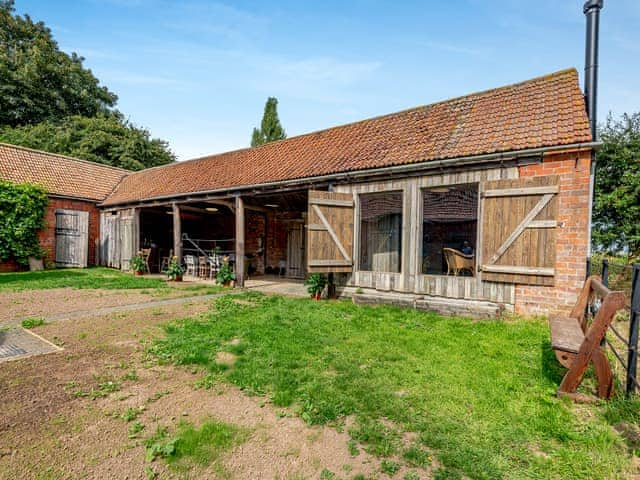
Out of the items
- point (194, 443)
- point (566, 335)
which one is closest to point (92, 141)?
point (194, 443)

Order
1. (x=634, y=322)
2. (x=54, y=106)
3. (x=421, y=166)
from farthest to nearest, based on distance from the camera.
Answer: (x=54, y=106), (x=421, y=166), (x=634, y=322)

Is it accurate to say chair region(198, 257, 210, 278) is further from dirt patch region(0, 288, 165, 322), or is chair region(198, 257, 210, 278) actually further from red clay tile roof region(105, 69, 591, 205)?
dirt patch region(0, 288, 165, 322)

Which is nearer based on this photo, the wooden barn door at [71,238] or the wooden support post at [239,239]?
the wooden support post at [239,239]

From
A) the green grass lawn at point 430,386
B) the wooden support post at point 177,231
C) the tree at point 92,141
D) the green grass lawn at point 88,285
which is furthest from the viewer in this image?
the tree at point 92,141

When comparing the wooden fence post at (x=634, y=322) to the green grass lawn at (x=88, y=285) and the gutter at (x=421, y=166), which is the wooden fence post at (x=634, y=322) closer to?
the gutter at (x=421, y=166)

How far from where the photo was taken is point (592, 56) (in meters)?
5.43

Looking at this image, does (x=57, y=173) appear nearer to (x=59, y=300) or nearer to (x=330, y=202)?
(x=59, y=300)

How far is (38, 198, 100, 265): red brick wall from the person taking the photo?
525 inches

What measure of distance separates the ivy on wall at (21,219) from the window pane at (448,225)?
14.4 meters

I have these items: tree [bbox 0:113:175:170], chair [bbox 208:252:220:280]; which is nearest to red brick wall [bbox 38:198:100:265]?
chair [bbox 208:252:220:280]

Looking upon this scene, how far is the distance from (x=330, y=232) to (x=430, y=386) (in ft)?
14.1

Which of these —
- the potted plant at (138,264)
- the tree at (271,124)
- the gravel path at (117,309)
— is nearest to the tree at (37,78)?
the tree at (271,124)

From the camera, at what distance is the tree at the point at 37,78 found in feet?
80.4

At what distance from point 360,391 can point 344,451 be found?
80 cm
